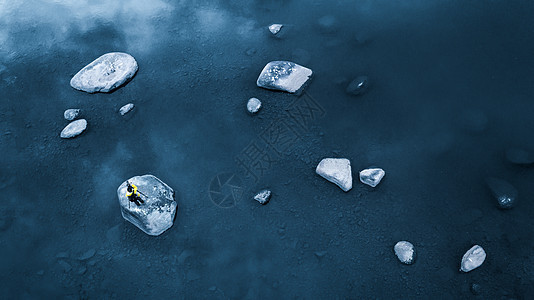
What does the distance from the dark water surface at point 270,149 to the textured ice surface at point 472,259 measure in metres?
0.18

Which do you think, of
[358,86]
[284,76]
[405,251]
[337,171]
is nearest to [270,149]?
[337,171]

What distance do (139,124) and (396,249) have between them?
8987mm

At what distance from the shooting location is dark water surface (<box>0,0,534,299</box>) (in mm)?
9398

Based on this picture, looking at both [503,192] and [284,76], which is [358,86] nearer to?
[284,76]

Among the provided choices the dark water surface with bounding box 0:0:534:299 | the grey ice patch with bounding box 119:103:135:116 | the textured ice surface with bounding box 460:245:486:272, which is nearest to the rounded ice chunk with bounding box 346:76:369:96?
the dark water surface with bounding box 0:0:534:299

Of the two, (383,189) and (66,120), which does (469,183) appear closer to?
(383,189)

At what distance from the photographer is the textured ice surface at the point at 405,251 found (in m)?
9.23

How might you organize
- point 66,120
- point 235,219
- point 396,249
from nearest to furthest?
point 396,249
point 235,219
point 66,120

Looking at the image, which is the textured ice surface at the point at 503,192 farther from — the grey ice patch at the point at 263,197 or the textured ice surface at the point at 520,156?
the grey ice patch at the point at 263,197

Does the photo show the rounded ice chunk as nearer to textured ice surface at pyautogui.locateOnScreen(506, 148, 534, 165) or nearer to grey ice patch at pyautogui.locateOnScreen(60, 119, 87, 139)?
textured ice surface at pyautogui.locateOnScreen(506, 148, 534, 165)

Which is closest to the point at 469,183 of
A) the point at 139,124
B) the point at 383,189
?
the point at 383,189

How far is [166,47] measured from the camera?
1440 centimetres

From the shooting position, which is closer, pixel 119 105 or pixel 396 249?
pixel 396 249

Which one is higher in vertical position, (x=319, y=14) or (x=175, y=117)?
(x=319, y=14)
